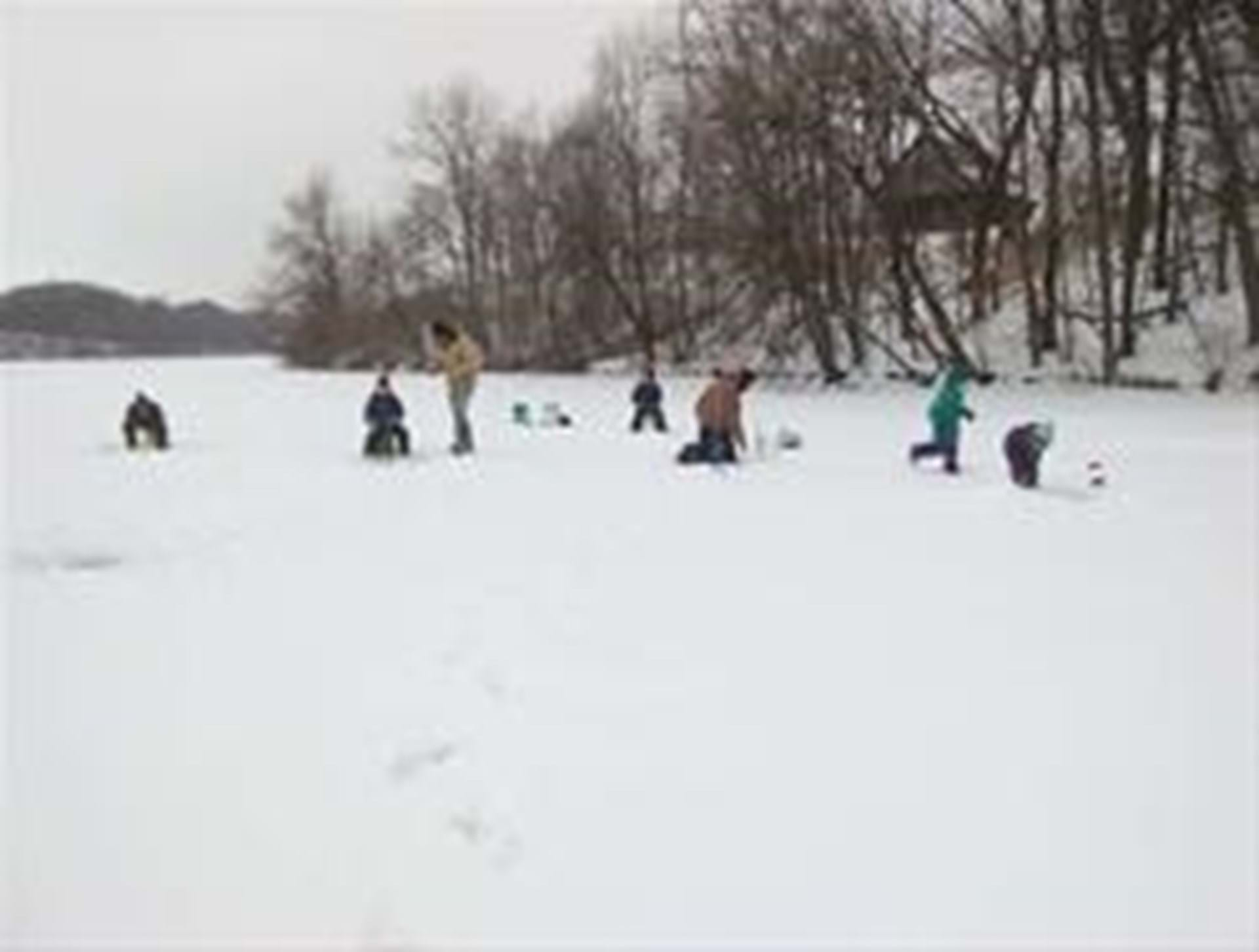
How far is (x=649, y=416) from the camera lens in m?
31.4

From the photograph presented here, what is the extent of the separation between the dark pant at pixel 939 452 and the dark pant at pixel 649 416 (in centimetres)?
769

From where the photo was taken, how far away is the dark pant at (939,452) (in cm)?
2258

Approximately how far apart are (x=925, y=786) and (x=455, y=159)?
88.5 meters

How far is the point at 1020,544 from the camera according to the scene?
16094mm

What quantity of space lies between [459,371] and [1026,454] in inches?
333

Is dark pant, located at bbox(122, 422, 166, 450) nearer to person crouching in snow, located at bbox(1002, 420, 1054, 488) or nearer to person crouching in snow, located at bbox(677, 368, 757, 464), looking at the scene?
person crouching in snow, located at bbox(677, 368, 757, 464)

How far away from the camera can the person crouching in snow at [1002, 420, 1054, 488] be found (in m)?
20.5

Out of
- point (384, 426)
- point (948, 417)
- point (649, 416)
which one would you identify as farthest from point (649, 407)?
point (948, 417)

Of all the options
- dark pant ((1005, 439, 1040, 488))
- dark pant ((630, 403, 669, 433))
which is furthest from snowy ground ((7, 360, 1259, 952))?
dark pant ((630, 403, 669, 433))

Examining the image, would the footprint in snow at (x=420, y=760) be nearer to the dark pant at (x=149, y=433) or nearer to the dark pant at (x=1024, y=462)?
the dark pant at (x=1024, y=462)

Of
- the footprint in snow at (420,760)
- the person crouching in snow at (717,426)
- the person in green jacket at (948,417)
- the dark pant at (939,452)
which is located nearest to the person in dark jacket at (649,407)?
the person crouching in snow at (717,426)

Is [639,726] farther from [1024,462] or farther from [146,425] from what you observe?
[146,425]

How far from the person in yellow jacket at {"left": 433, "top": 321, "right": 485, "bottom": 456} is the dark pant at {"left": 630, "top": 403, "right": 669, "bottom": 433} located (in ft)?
15.3

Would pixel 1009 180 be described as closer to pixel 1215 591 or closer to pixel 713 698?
pixel 1215 591
